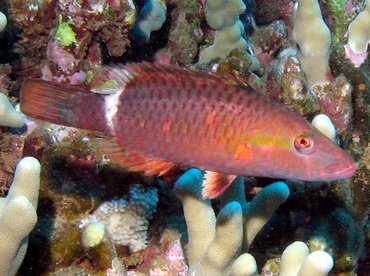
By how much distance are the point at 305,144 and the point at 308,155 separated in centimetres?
7

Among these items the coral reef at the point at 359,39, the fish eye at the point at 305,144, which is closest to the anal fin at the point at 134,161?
the fish eye at the point at 305,144

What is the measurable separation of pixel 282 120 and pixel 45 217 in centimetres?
207

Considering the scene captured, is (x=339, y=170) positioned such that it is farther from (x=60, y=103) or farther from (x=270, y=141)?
(x=60, y=103)

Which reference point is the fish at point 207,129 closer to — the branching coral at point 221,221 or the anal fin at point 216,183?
the anal fin at point 216,183

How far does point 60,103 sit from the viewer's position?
3229mm

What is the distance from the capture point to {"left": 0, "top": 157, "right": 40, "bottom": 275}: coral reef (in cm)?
317

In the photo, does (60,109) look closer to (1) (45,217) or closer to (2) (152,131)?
(2) (152,131)

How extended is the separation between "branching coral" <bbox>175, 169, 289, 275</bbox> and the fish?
24.2 inches

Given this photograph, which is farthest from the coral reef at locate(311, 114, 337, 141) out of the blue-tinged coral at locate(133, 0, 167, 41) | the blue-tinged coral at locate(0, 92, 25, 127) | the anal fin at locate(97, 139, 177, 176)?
the blue-tinged coral at locate(0, 92, 25, 127)

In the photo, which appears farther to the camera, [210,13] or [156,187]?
[210,13]

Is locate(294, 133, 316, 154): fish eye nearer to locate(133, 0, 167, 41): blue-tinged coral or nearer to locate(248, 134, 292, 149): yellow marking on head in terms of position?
locate(248, 134, 292, 149): yellow marking on head

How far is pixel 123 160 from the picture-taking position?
315 cm

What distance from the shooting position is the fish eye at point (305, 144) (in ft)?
9.37

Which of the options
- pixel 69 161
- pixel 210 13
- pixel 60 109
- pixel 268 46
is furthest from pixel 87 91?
pixel 268 46
